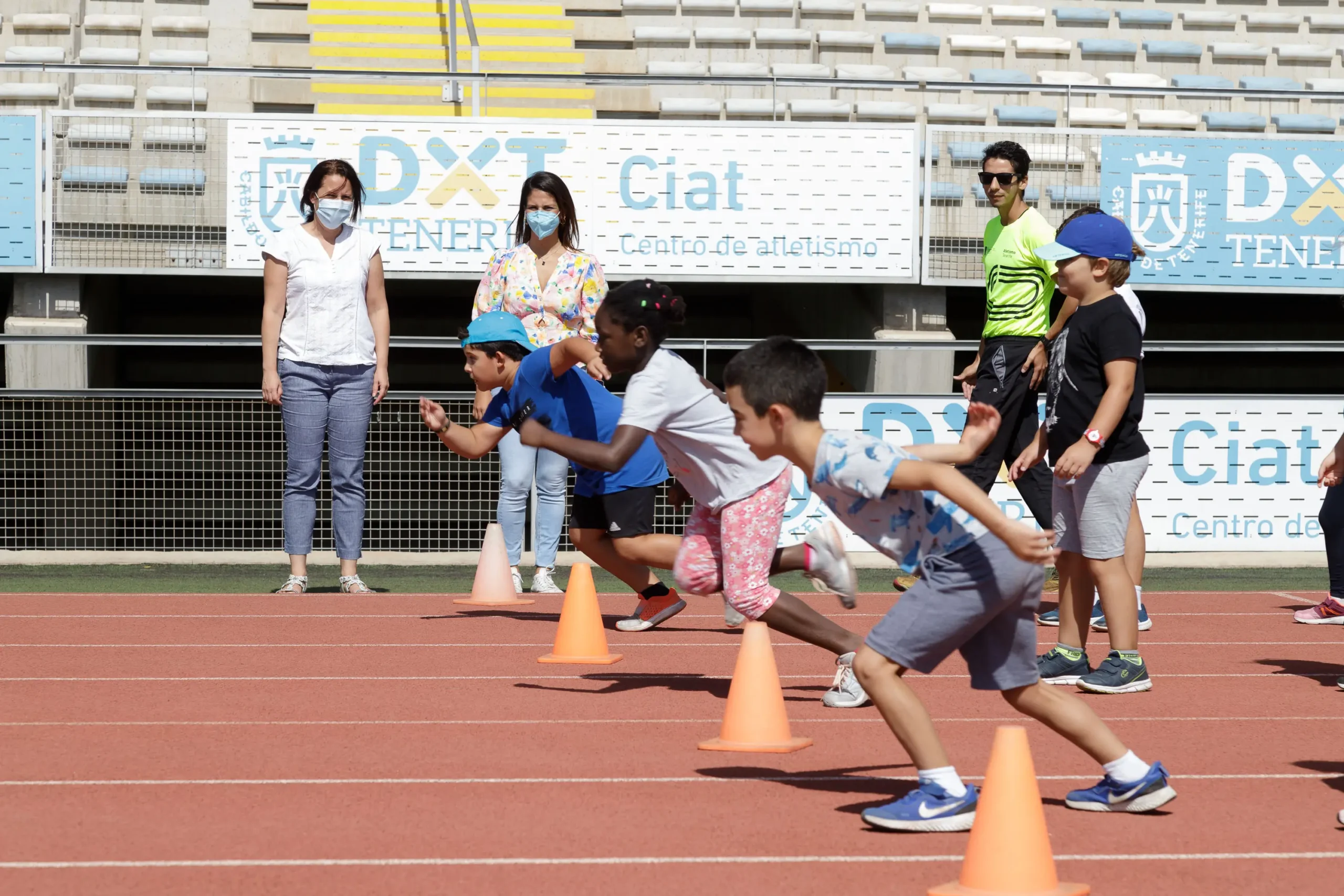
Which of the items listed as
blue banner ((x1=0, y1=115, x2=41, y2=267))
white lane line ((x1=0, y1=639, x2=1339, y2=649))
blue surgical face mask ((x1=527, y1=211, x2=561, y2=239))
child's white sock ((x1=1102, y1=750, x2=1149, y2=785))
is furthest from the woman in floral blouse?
blue banner ((x1=0, y1=115, x2=41, y2=267))

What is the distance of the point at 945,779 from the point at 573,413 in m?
3.27

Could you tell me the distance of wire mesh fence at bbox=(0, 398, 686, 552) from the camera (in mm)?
11641

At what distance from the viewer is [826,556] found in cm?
551

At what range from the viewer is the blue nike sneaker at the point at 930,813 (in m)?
4.18

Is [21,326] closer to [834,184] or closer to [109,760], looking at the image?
[834,184]

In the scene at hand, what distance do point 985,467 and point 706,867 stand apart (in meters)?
5.14

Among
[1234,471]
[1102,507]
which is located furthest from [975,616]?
[1234,471]

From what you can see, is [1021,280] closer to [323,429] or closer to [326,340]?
[326,340]

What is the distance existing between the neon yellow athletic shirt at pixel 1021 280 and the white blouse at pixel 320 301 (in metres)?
3.38

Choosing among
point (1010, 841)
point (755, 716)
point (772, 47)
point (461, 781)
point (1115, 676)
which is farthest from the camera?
point (772, 47)

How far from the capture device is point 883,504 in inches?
167

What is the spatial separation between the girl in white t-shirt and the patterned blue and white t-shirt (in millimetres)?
1388

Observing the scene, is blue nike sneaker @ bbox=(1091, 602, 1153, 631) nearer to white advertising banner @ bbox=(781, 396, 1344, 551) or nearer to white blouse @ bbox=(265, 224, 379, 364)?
white advertising banner @ bbox=(781, 396, 1344, 551)

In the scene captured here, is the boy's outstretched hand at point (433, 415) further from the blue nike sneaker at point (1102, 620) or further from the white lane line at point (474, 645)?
the blue nike sneaker at point (1102, 620)
